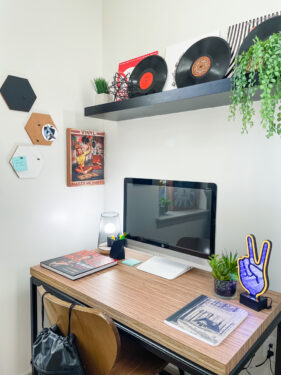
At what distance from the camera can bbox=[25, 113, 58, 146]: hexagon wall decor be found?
164 cm

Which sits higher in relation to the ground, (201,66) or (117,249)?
(201,66)

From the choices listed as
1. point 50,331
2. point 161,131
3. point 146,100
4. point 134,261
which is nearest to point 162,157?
point 161,131

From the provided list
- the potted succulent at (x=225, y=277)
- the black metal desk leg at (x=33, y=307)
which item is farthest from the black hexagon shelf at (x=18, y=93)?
the potted succulent at (x=225, y=277)

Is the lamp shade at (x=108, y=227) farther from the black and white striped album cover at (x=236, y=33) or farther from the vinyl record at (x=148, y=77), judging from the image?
the black and white striped album cover at (x=236, y=33)

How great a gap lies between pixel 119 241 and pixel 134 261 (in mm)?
145

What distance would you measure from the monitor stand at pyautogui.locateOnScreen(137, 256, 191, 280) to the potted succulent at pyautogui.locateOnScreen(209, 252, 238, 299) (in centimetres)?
25

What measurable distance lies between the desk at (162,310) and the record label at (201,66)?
101 centimetres

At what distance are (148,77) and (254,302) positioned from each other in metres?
1.28

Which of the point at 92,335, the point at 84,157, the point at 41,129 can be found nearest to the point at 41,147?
the point at 41,129

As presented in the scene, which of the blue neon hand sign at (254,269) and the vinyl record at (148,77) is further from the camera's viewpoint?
the vinyl record at (148,77)

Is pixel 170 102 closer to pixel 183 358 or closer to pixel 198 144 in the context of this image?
pixel 198 144

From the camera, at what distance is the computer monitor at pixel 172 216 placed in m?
1.31

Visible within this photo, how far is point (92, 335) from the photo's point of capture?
1.00 metres

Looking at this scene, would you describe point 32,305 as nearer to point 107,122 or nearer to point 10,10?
point 107,122
